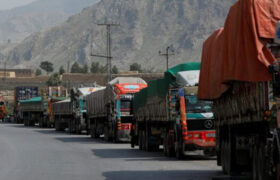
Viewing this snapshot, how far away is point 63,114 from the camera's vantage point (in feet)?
203

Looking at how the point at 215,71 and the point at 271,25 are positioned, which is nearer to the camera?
the point at 271,25

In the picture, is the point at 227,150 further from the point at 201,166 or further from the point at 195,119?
the point at 195,119

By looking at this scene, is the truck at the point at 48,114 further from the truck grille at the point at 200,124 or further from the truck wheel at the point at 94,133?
the truck grille at the point at 200,124

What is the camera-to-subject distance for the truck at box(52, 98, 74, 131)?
59.0 m

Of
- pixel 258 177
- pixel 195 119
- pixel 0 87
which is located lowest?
pixel 258 177

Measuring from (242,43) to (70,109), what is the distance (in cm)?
4412

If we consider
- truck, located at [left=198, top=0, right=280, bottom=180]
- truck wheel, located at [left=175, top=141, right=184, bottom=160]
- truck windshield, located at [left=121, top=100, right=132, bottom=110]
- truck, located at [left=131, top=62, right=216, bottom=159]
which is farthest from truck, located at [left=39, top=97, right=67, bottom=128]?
truck, located at [left=198, top=0, right=280, bottom=180]

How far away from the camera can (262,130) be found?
14539mm

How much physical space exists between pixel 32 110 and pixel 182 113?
55782mm

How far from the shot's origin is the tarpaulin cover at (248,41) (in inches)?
546

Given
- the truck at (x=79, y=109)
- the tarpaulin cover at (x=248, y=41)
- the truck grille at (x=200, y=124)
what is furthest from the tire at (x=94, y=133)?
the tarpaulin cover at (x=248, y=41)

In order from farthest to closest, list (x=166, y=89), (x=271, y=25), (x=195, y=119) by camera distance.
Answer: (x=166, y=89) → (x=195, y=119) → (x=271, y=25)

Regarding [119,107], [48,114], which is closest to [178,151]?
[119,107]

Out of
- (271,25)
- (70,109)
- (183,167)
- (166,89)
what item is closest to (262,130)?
(271,25)
